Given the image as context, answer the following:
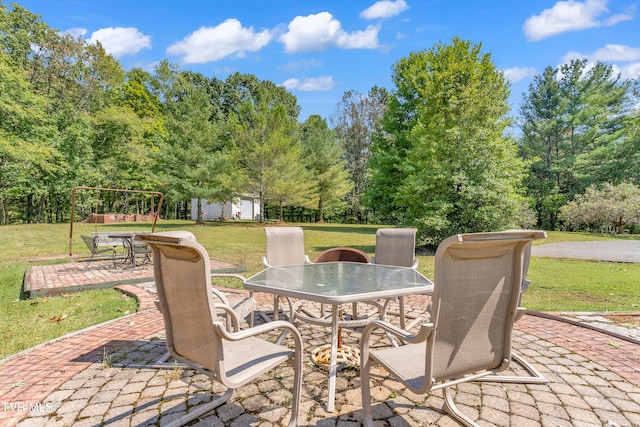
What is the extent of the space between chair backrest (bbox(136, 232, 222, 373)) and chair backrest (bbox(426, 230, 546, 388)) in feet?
3.42

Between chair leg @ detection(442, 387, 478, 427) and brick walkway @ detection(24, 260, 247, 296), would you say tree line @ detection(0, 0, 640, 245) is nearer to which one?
brick walkway @ detection(24, 260, 247, 296)

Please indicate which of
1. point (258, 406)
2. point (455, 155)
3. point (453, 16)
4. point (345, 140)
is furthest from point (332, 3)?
point (345, 140)

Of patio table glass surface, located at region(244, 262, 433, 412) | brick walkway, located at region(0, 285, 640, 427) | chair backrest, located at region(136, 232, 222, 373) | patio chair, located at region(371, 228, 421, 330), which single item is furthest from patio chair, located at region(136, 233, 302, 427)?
patio chair, located at region(371, 228, 421, 330)

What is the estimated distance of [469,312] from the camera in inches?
60.3

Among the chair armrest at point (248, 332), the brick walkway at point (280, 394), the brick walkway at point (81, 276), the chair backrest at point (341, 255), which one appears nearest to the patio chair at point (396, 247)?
the chair backrest at point (341, 255)

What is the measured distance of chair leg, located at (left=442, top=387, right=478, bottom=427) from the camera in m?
1.88

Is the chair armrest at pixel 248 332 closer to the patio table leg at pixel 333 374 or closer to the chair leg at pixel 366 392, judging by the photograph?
the chair leg at pixel 366 392

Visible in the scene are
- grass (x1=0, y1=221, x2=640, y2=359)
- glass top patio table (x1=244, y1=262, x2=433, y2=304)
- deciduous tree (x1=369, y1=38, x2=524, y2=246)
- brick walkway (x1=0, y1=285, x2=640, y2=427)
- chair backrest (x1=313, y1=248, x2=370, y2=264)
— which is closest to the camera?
brick walkway (x1=0, y1=285, x2=640, y2=427)

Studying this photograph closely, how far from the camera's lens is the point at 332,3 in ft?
39.3

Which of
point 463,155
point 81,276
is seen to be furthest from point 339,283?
point 463,155

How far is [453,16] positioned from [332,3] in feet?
14.2

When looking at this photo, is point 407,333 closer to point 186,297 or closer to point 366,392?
point 366,392

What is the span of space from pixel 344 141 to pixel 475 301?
1165 inches

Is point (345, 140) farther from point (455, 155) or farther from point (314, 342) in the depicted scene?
point (314, 342)
